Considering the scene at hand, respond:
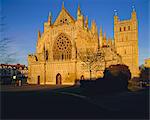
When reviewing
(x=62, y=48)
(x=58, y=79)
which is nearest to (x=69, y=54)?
(x=62, y=48)

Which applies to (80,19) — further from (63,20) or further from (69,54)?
(69,54)

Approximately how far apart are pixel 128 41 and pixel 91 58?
26.6m

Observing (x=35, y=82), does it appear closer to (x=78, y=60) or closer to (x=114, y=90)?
(x=78, y=60)

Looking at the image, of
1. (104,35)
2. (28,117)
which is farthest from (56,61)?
(28,117)

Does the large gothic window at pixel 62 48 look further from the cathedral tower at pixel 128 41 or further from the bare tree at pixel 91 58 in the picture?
the cathedral tower at pixel 128 41

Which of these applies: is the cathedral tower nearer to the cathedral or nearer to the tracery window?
the cathedral

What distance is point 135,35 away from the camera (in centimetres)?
7631

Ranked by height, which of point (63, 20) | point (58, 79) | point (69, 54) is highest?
point (63, 20)

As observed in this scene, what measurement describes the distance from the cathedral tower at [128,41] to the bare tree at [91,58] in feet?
59.9

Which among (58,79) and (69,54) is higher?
(69,54)

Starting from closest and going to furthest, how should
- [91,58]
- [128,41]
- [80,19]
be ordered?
[91,58] → [80,19] → [128,41]

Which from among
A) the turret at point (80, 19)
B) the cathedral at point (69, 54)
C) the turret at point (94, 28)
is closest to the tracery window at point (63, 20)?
the cathedral at point (69, 54)

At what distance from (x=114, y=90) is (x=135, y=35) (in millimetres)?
48004

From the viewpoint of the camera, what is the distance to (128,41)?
76.8 metres
